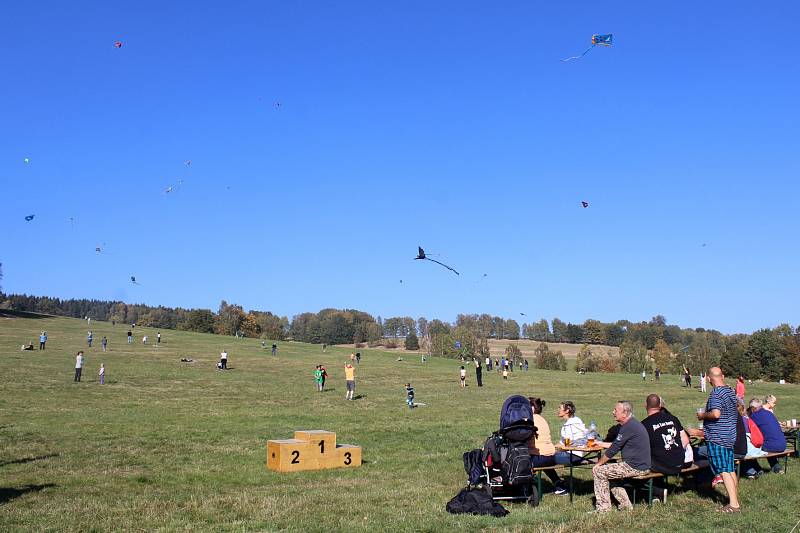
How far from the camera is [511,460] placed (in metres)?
11.0

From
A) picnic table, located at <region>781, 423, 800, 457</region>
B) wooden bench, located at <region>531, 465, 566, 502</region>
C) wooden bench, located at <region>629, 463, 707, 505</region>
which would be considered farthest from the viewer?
picnic table, located at <region>781, 423, 800, 457</region>

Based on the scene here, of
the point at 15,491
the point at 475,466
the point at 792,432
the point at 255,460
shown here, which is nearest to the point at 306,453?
the point at 255,460

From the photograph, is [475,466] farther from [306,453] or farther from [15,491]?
[15,491]

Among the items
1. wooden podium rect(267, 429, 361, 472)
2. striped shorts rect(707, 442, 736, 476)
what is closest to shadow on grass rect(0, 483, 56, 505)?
wooden podium rect(267, 429, 361, 472)

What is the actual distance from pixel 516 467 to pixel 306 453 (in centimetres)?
→ 606

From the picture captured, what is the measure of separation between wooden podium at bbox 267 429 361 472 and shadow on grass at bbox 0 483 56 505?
4422mm

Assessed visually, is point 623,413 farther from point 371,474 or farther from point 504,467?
point 371,474

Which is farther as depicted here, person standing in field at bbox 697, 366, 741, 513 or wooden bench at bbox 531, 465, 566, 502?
wooden bench at bbox 531, 465, 566, 502

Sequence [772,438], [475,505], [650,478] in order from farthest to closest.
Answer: [772,438], [650,478], [475,505]

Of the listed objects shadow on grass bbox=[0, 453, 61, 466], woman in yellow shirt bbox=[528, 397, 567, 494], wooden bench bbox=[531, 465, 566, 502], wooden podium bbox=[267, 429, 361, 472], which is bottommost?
shadow on grass bbox=[0, 453, 61, 466]

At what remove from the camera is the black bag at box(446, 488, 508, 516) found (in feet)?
33.5

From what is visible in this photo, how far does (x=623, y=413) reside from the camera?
10.9 metres

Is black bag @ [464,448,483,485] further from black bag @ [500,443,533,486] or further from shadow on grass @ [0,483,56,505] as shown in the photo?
shadow on grass @ [0,483,56,505]

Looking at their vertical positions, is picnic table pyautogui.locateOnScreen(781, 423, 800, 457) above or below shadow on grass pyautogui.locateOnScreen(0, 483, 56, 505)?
above
